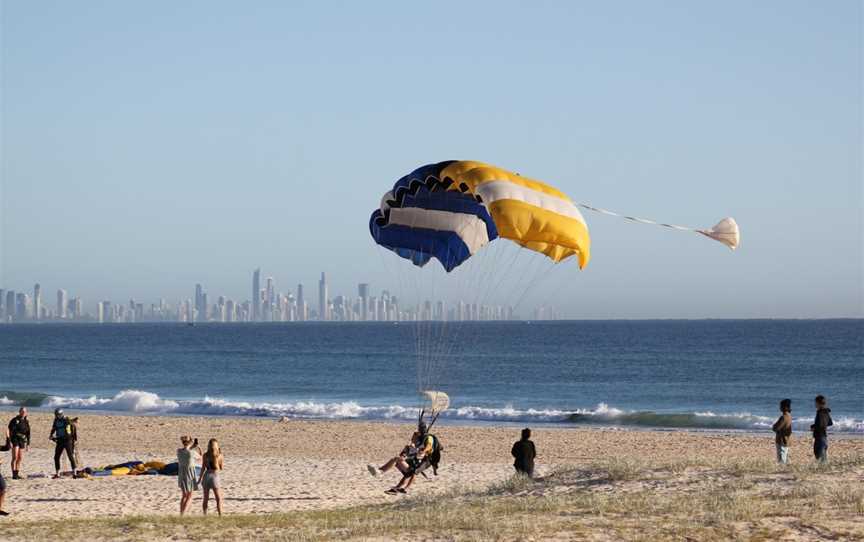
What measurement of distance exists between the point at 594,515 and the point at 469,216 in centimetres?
654

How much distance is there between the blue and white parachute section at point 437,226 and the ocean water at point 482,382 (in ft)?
5.74

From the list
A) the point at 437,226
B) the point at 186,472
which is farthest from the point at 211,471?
the point at 437,226

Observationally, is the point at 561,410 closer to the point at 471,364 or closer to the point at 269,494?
the point at 269,494

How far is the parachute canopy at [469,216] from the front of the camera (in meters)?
15.0

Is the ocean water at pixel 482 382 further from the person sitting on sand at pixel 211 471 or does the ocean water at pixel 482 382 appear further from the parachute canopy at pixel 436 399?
the person sitting on sand at pixel 211 471

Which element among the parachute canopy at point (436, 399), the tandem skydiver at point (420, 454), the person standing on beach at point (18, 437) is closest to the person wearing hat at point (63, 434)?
the person standing on beach at point (18, 437)

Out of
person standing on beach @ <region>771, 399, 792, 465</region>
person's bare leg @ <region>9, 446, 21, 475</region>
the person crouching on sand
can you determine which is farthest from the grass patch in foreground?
person's bare leg @ <region>9, 446, 21, 475</region>

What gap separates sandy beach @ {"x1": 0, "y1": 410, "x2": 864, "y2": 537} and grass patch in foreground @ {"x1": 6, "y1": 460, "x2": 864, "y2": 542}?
1016 mm

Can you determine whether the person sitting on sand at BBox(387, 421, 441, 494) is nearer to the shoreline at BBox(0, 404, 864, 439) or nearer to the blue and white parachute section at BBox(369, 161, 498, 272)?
the blue and white parachute section at BBox(369, 161, 498, 272)

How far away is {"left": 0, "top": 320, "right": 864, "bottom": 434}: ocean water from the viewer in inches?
1602

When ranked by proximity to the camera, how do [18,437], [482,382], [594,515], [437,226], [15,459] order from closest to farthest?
[594,515]
[437,226]
[18,437]
[15,459]
[482,382]

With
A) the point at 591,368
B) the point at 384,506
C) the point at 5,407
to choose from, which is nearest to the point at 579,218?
the point at 384,506

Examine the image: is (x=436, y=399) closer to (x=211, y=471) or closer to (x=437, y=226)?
(x=437, y=226)

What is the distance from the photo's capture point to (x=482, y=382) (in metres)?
59.2
